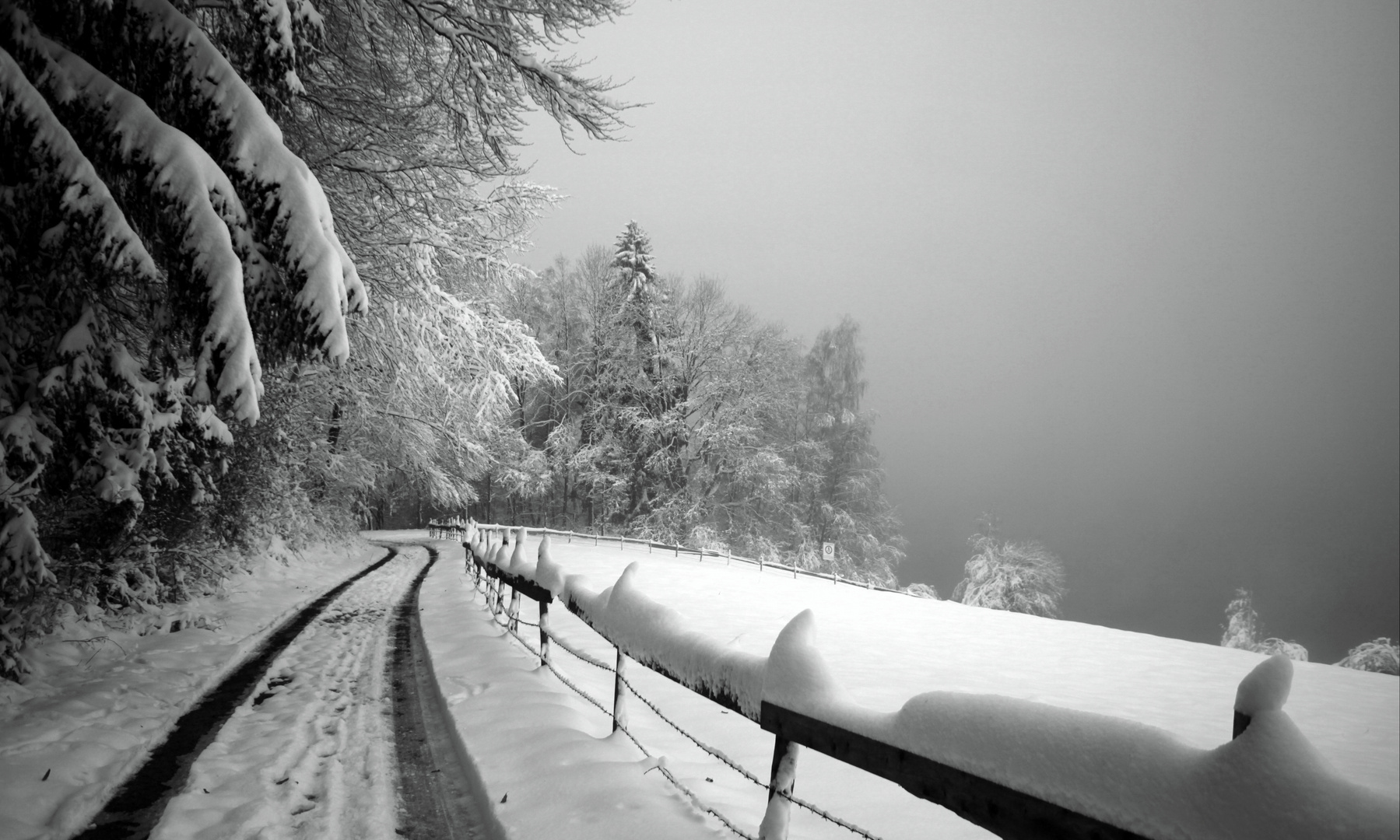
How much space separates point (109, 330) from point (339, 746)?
11.2 feet

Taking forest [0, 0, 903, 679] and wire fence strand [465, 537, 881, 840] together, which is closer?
wire fence strand [465, 537, 881, 840]

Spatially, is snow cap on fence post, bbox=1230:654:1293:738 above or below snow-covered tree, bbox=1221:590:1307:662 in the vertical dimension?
above

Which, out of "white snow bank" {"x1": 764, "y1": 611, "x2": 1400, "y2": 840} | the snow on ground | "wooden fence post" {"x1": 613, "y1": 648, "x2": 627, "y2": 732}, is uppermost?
"white snow bank" {"x1": 764, "y1": 611, "x2": 1400, "y2": 840}

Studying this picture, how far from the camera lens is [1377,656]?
17.2 meters

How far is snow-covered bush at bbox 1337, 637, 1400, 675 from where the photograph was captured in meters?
16.7

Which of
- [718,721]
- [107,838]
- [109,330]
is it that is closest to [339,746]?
[107,838]

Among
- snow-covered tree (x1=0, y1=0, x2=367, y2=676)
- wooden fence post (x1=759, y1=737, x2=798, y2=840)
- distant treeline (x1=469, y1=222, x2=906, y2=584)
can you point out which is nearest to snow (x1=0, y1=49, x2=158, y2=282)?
snow-covered tree (x1=0, y1=0, x2=367, y2=676)

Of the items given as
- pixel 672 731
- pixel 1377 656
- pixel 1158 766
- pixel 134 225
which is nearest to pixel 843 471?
pixel 1377 656

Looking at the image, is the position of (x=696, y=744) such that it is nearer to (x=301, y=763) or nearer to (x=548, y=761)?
(x=548, y=761)

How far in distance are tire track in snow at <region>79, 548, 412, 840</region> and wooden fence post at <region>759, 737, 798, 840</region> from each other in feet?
8.34

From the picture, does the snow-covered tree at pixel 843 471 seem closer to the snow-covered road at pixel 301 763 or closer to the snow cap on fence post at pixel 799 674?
the snow-covered road at pixel 301 763

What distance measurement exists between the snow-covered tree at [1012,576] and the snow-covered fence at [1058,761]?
30686mm

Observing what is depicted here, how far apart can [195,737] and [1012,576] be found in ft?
107

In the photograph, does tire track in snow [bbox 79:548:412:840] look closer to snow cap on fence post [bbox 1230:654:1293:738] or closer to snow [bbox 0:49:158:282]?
snow [bbox 0:49:158:282]
